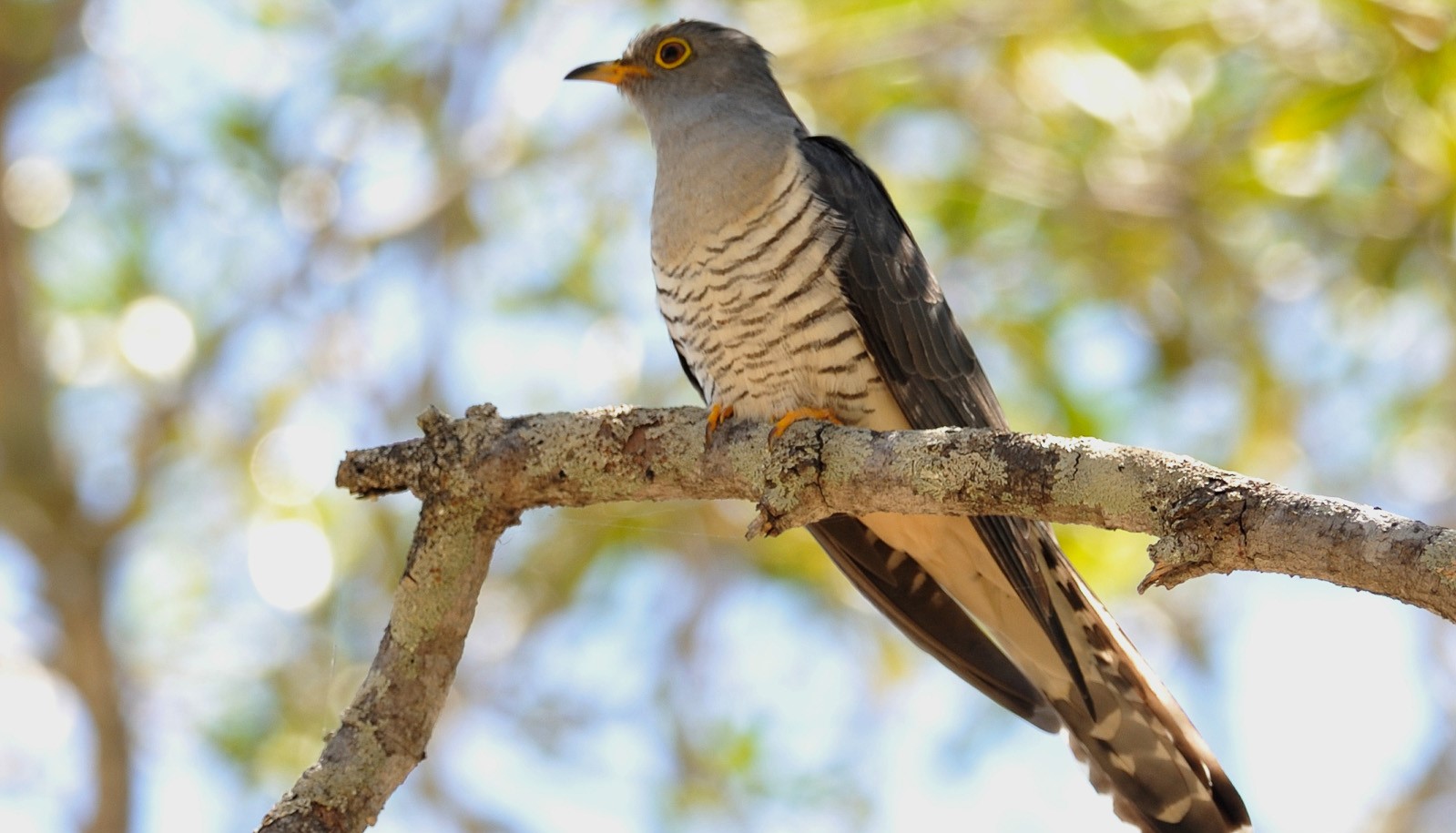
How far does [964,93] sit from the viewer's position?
222 inches

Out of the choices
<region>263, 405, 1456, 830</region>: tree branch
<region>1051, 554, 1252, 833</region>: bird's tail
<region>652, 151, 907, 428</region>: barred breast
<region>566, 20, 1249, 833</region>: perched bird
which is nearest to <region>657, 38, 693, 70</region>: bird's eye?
<region>566, 20, 1249, 833</region>: perched bird

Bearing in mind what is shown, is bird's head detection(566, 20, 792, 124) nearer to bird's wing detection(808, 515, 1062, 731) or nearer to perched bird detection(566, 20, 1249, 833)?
perched bird detection(566, 20, 1249, 833)

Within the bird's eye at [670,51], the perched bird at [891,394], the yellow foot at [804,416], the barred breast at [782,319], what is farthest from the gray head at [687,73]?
the yellow foot at [804,416]

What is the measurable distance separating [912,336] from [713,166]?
2.29ft

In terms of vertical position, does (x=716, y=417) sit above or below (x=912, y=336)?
below

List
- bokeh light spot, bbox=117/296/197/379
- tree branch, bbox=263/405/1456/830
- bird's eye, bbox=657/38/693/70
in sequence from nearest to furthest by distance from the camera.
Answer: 1. tree branch, bbox=263/405/1456/830
2. bird's eye, bbox=657/38/693/70
3. bokeh light spot, bbox=117/296/197/379

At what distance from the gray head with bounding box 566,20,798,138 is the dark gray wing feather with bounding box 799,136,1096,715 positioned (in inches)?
21.3

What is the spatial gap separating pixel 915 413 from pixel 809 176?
667 millimetres

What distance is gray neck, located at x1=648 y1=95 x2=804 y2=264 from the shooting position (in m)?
3.30

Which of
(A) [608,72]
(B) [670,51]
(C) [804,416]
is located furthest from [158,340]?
(C) [804,416]

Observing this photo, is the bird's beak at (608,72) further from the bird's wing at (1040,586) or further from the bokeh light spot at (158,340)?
the bokeh light spot at (158,340)

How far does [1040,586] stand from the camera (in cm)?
292

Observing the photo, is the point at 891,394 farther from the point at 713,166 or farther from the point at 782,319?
the point at 713,166

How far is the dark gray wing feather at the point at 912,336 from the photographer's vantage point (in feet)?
9.68
